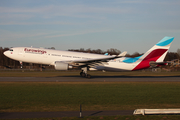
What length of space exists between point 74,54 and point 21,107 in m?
23.0

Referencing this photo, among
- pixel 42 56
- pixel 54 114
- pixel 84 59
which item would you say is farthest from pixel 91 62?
pixel 54 114

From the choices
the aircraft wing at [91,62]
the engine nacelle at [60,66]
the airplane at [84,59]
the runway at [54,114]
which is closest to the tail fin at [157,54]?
the airplane at [84,59]

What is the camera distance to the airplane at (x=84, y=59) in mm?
32709

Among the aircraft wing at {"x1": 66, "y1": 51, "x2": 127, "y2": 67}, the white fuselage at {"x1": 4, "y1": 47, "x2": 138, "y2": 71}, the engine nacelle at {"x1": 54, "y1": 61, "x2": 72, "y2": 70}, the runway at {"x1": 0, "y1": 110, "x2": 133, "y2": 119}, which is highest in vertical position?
the white fuselage at {"x1": 4, "y1": 47, "x2": 138, "y2": 71}

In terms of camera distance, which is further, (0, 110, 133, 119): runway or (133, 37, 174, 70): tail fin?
(133, 37, 174, 70): tail fin

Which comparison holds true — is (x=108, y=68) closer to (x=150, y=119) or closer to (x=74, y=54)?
(x=74, y=54)

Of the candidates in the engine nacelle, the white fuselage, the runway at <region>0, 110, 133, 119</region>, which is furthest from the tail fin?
the runway at <region>0, 110, 133, 119</region>

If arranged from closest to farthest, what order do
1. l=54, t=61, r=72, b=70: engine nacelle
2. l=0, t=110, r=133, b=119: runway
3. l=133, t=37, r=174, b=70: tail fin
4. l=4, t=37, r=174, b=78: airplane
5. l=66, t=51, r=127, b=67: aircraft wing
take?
1. l=0, t=110, r=133, b=119: runway
2. l=54, t=61, r=72, b=70: engine nacelle
3. l=66, t=51, r=127, b=67: aircraft wing
4. l=4, t=37, r=174, b=78: airplane
5. l=133, t=37, r=174, b=70: tail fin

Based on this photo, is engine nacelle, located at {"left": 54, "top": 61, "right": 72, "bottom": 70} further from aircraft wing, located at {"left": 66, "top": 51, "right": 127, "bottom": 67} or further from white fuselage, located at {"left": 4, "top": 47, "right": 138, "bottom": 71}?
white fuselage, located at {"left": 4, "top": 47, "right": 138, "bottom": 71}

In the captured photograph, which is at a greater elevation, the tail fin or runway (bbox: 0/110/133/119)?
the tail fin

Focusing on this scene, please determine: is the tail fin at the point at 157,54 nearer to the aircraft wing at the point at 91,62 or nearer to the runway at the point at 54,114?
the aircraft wing at the point at 91,62

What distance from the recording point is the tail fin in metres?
36.7

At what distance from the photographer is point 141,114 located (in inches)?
399

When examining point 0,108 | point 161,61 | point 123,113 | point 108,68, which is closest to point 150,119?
point 123,113
